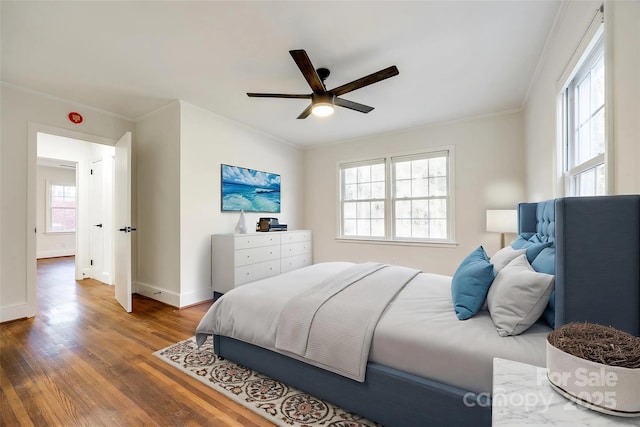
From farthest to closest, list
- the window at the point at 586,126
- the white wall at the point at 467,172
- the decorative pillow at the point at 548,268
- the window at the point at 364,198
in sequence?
1. the window at the point at 364,198
2. the white wall at the point at 467,172
3. the window at the point at 586,126
4. the decorative pillow at the point at 548,268

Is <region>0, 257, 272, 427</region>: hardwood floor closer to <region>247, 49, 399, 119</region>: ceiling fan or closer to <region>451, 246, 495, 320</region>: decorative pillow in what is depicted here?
<region>451, 246, 495, 320</region>: decorative pillow

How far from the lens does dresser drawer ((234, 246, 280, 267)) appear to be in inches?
140

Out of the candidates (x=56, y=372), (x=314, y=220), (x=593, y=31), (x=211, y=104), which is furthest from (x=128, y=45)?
(x=314, y=220)

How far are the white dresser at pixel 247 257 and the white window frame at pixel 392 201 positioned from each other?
3.95 ft

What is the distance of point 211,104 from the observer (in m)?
3.43

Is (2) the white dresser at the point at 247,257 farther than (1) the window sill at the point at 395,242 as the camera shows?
No

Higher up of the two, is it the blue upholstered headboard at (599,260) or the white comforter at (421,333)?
the blue upholstered headboard at (599,260)

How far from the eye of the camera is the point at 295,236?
4723 millimetres

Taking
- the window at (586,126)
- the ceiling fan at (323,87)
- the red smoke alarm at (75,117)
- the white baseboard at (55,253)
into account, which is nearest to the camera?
the window at (586,126)

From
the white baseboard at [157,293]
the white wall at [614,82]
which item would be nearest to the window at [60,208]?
the white baseboard at [157,293]

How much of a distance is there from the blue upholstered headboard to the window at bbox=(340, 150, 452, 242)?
318cm

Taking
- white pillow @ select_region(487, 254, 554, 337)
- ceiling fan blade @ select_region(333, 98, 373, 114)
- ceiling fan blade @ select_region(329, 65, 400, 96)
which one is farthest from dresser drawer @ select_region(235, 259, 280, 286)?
white pillow @ select_region(487, 254, 554, 337)

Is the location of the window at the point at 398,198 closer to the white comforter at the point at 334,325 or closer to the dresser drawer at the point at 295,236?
the dresser drawer at the point at 295,236

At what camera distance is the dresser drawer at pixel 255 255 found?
140 inches
